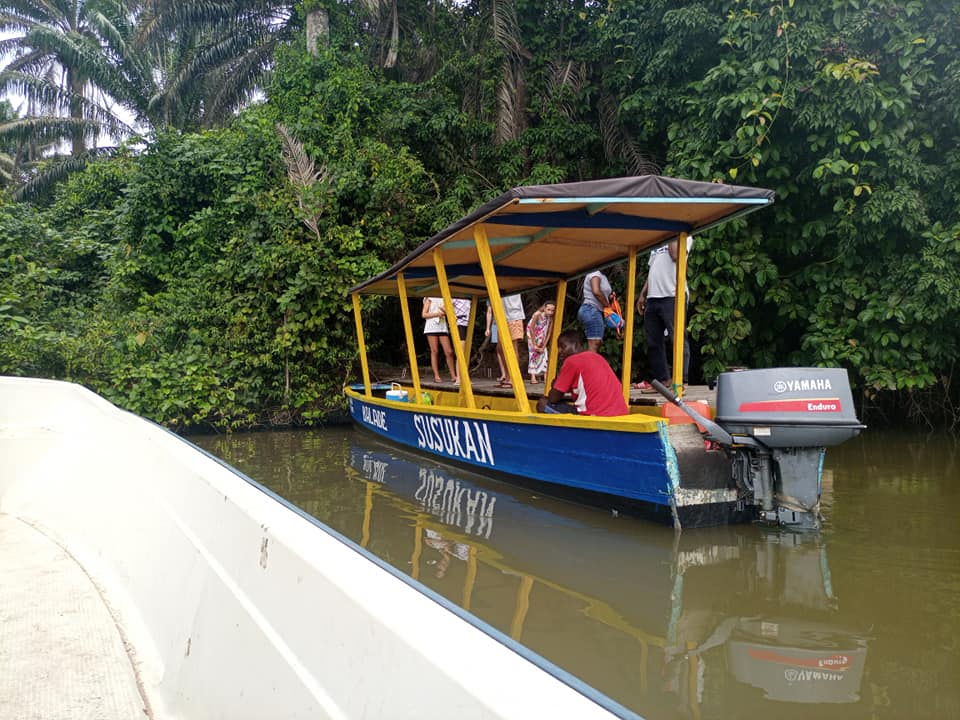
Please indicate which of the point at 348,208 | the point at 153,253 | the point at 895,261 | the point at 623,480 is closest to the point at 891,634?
the point at 623,480

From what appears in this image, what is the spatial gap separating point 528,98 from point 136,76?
15.6 metres

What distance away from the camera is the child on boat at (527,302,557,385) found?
34.2 feet

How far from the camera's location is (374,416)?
410 inches

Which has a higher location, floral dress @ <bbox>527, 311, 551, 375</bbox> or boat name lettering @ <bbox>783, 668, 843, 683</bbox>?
floral dress @ <bbox>527, 311, 551, 375</bbox>

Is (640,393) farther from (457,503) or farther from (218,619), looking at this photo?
(218,619)

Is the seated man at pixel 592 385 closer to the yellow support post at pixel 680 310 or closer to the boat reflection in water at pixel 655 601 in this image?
the yellow support post at pixel 680 310

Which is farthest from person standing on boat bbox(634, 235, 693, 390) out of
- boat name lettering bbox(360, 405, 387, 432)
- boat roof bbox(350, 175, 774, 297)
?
boat name lettering bbox(360, 405, 387, 432)

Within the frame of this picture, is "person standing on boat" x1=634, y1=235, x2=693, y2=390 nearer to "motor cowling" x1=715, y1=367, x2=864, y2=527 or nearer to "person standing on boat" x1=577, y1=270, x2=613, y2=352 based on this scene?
"person standing on boat" x1=577, y1=270, x2=613, y2=352

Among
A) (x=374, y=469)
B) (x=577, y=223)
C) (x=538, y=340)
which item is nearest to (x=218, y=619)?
(x=577, y=223)

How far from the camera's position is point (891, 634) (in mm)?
3545

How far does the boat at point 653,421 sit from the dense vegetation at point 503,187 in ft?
11.4

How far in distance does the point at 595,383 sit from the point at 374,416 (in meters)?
4.88

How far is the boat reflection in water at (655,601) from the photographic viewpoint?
3104mm

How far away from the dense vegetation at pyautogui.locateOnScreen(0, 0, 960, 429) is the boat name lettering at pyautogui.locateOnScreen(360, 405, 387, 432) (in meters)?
1.97
